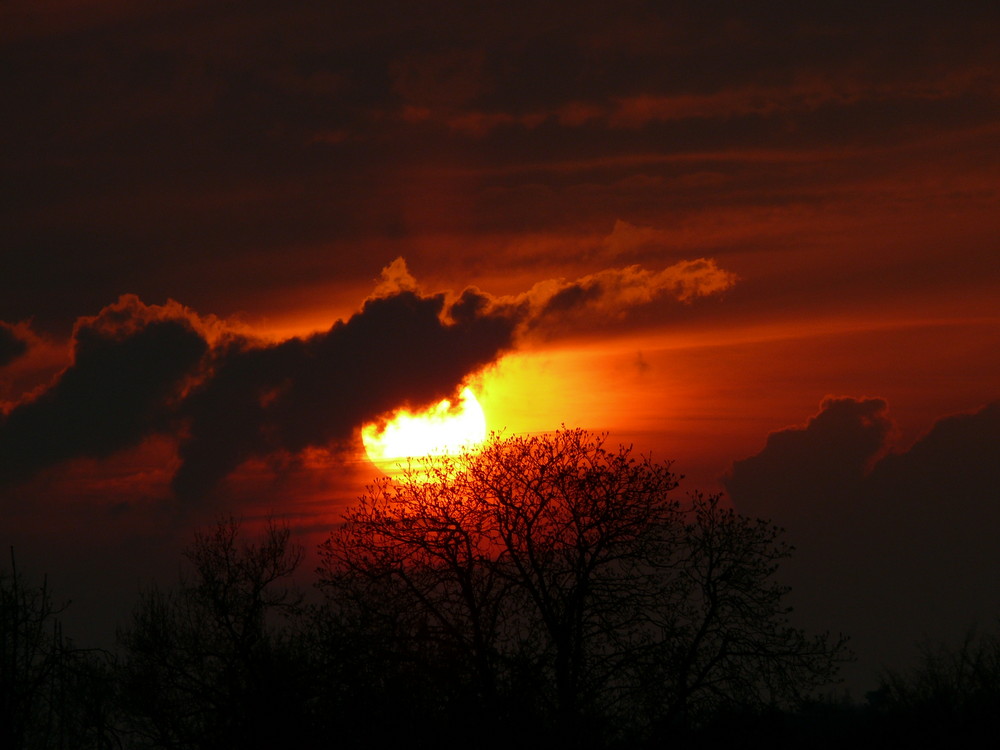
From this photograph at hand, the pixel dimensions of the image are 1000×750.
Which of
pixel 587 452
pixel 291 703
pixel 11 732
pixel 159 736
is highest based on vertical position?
pixel 587 452

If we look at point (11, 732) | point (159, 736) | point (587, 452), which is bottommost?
point (159, 736)

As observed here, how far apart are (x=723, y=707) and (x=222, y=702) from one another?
15971 mm

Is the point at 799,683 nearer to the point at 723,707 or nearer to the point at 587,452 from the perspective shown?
the point at 723,707

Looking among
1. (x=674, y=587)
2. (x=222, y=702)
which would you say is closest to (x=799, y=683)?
(x=674, y=587)

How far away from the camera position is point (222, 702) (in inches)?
1291

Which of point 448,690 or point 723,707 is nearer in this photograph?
point 448,690

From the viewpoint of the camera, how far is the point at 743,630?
26.9m

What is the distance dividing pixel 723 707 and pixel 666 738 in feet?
5.89

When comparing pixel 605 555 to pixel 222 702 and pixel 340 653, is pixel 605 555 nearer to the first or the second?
pixel 340 653

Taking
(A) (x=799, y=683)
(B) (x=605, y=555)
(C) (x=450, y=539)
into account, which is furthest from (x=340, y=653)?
(A) (x=799, y=683)

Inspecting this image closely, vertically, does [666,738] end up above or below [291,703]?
below

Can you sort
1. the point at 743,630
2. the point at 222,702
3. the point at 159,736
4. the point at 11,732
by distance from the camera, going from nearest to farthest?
the point at 11,732 < the point at 743,630 < the point at 222,702 < the point at 159,736

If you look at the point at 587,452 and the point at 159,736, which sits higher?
the point at 587,452

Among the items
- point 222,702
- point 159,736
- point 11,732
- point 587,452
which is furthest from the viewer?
point 159,736
